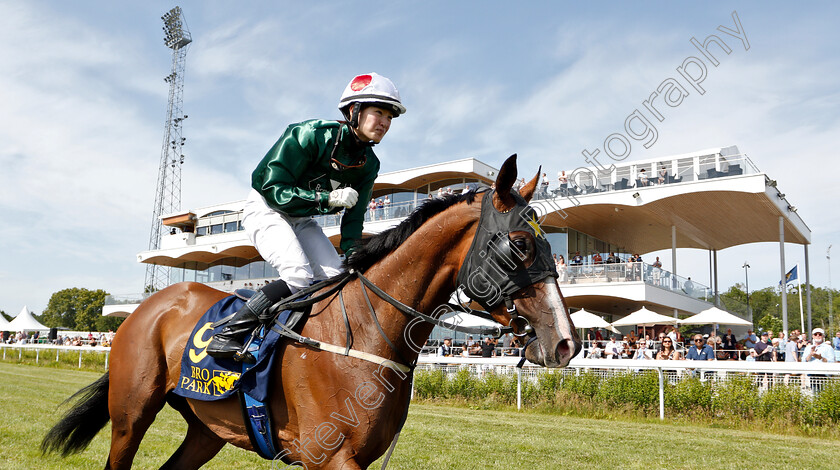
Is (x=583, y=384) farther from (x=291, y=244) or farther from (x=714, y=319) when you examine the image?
(x=714, y=319)

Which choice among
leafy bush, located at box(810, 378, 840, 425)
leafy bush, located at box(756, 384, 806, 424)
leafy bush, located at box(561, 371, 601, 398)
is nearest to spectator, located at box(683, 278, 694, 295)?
leafy bush, located at box(561, 371, 601, 398)

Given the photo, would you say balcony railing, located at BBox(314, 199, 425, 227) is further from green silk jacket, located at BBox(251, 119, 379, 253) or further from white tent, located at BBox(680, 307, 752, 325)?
green silk jacket, located at BBox(251, 119, 379, 253)

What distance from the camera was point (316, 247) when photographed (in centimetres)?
347

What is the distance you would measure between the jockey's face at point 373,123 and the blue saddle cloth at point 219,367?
3.15 ft

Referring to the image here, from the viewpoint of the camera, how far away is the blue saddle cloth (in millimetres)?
2941

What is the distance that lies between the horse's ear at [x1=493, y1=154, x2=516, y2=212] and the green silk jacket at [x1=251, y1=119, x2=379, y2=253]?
0.85 metres

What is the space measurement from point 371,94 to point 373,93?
0.01m

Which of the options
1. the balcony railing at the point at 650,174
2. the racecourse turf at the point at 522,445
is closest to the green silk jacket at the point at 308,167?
the racecourse turf at the point at 522,445

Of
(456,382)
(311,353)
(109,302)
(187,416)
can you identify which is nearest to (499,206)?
(311,353)

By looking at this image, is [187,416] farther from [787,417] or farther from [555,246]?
[555,246]

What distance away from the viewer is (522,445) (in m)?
7.31

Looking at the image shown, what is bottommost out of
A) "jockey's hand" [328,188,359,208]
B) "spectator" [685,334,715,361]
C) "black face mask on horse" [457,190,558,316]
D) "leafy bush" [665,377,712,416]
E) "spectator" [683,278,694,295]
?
"leafy bush" [665,377,712,416]

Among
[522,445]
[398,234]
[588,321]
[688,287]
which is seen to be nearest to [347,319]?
[398,234]

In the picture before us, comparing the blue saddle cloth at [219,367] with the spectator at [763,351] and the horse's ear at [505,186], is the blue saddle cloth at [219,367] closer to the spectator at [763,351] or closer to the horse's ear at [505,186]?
the horse's ear at [505,186]
